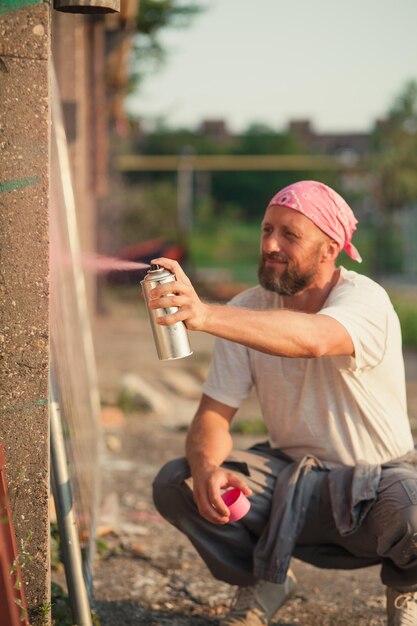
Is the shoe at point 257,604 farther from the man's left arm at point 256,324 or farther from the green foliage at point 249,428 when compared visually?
the green foliage at point 249,428

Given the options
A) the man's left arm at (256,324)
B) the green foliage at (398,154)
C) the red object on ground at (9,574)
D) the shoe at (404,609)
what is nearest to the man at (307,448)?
the shoe at (404,609)

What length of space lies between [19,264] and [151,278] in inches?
14.6

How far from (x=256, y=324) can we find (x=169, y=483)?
94 cm

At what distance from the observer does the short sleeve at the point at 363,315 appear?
10.5 feet

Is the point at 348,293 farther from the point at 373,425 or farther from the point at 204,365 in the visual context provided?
the point at 204,365

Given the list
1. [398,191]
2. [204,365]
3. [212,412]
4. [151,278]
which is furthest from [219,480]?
[398,191]

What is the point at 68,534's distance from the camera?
3055mm

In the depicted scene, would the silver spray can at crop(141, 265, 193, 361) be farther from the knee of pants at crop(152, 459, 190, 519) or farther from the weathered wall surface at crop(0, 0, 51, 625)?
the knee of pants at crop(152, 459, 190, 519)

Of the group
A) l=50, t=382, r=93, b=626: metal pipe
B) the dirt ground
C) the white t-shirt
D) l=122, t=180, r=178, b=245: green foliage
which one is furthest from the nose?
l=122, t=180, r=178, b=245: green foliage

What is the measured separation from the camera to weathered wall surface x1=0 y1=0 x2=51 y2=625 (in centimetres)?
263

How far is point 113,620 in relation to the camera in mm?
3699

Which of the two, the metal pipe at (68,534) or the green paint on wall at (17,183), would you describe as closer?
the green paint on wall at (17,183)

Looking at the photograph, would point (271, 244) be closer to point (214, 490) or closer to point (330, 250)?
point (330, 250)

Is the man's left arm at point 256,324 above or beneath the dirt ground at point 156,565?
above
